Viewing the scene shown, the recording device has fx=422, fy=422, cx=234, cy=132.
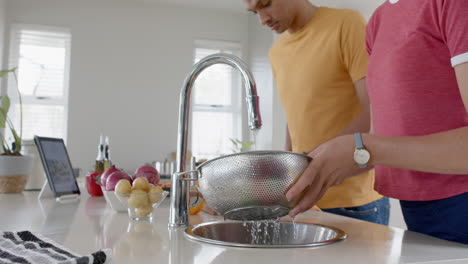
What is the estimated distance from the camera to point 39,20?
166 inches

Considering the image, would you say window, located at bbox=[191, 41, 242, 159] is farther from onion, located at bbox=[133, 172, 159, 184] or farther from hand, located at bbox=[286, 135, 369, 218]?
hand, located at bbox=[286, 135, 369, 218]

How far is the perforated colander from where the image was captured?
686mm

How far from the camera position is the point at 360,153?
739 millimetres

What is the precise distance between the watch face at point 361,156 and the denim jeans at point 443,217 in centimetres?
24

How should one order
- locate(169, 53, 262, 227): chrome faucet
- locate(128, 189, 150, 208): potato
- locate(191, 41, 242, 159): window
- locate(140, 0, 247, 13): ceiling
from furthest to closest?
1. locate(191, 41, 242, 159): window
2. locate(140, 0, 247, 13): ceiling
3. locate(128, 189, 150, 208): potato
4. locate(169, 53, 262, 227): chrome faucet

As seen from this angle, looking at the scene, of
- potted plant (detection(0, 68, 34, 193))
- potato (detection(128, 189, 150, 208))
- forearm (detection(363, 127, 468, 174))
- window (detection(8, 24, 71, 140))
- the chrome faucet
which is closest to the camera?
forearm (detection(363, 127, 468, 174))

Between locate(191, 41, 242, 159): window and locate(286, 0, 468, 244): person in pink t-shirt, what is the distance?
12.4 ft

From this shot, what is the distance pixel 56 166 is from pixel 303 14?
1.04 meters

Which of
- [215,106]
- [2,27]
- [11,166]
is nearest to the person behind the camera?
[11,166]

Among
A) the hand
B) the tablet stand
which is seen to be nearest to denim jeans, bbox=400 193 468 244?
the hand

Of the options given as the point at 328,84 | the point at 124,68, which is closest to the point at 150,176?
the point at 328,84

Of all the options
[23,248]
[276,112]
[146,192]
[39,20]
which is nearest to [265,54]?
[276,112]

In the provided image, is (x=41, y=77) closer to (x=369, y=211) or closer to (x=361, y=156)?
(x=369, y=211)

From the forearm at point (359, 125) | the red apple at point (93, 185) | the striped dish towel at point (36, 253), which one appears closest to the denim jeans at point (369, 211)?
the forearm at point (359, 125)
